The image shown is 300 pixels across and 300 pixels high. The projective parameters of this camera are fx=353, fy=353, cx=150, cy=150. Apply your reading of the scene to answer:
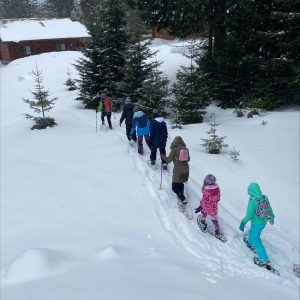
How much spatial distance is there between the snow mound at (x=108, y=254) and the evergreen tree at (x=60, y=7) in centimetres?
7441

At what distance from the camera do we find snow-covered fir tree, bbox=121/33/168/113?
18.5 m

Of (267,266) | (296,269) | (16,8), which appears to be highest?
(16,8)

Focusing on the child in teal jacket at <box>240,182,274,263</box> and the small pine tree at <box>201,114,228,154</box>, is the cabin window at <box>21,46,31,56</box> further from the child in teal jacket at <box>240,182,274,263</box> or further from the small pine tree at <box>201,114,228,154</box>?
the child in teal jacket at <box>240,182,274,263</box>

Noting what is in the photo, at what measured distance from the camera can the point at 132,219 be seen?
8656 mm

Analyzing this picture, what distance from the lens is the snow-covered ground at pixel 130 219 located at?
6.02m

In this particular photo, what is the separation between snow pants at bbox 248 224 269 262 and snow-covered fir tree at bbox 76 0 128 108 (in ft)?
51.5

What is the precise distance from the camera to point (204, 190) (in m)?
8.30

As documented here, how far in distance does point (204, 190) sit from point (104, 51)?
16192 mm

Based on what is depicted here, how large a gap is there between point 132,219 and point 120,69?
14711 mm

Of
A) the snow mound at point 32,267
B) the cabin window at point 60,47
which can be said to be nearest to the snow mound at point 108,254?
the snow mound at point 32,267

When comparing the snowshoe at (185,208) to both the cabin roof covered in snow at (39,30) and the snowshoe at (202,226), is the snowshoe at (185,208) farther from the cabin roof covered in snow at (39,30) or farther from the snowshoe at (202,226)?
the cabin roof covered in snow at (39,30)

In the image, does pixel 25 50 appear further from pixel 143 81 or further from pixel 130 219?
pixel 130 219

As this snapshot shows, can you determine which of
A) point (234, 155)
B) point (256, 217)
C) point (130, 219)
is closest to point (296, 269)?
point (256, 217)

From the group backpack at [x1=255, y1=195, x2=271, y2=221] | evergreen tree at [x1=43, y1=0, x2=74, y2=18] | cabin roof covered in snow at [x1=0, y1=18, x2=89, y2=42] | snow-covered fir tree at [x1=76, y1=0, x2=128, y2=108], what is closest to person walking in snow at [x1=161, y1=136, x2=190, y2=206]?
backpack at [x1=255, y1=195, x2=271, y2=221]
